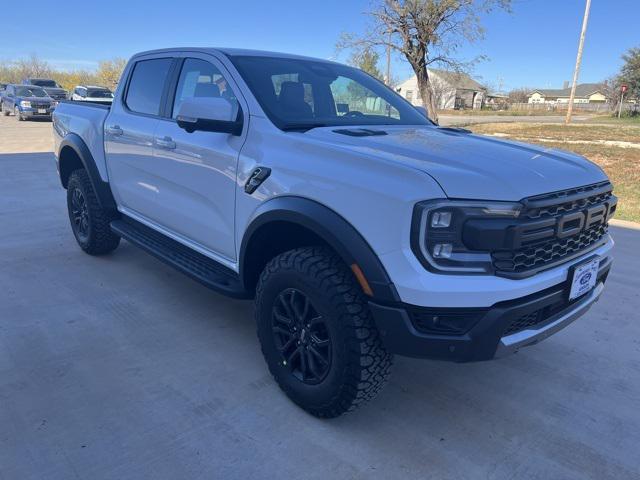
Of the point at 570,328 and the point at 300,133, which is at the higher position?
the point at 300,133

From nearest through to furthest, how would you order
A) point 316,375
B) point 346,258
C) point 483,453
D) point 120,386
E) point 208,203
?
point 346,258 < point 483,453 < point 316,375 < point 120,386 < point 208,203

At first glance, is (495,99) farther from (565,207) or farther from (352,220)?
(352,220)

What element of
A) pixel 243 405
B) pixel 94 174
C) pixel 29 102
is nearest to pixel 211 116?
pixel 243 405

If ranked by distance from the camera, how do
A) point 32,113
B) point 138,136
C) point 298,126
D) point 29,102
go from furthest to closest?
point 32,113 < point 29,102 < point 138,136 < point 298,126

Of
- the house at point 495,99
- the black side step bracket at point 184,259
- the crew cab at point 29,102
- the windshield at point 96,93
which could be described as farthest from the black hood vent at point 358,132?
the house at point 495,99

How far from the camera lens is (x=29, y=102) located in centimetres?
2303

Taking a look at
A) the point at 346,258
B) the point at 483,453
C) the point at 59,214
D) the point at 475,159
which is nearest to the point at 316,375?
the point at 346,258

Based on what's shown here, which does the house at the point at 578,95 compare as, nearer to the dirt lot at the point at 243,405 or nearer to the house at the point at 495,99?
the house at the point at 495,99

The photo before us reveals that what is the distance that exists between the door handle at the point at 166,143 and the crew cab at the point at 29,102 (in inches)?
891

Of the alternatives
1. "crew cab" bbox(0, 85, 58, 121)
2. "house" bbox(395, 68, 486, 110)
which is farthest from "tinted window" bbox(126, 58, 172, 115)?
"house" bbox(395, 68, 486, 110)

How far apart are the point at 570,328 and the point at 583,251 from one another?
1401 mm

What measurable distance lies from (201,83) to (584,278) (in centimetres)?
261

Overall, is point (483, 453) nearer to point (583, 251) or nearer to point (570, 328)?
point (583, 251)

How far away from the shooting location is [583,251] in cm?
252
